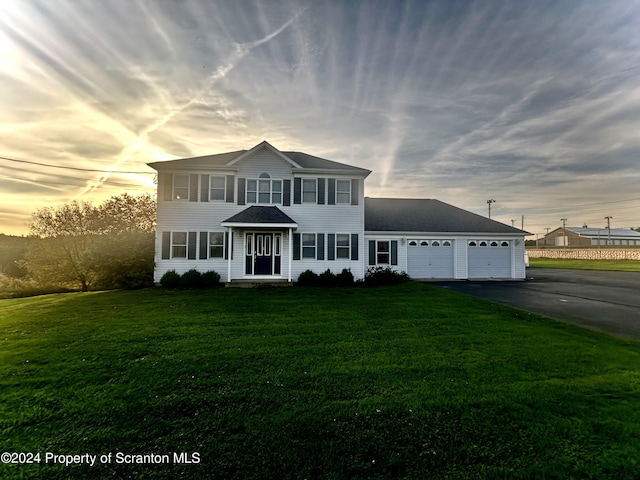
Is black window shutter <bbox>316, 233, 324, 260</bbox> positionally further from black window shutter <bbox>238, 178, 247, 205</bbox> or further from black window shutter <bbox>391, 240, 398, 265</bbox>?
black window shutter <bbox>391, 240, 398, 265</bbox>

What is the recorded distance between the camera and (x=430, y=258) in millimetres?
19781

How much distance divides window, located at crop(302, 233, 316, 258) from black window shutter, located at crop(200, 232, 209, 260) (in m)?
5.20

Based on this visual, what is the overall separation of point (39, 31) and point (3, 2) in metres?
1.75

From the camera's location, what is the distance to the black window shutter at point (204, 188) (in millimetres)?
15984

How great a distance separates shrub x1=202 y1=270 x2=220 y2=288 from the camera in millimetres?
15008

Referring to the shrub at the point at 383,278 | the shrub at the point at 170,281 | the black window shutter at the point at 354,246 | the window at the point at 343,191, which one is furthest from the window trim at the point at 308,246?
the shrub at the point at 170,281

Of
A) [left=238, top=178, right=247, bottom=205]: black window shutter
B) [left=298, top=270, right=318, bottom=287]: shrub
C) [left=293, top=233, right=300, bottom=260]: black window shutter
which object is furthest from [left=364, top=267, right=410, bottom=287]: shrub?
[left=238, top=178, right=247, bottom=205]: black window shutter

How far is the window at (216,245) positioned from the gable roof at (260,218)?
3.86ft

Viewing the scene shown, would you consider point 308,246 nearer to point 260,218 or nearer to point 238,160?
point 260,218

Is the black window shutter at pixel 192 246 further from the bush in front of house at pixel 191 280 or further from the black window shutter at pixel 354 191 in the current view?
the black window shutter at pixel 354 191

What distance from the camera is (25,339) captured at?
673cm

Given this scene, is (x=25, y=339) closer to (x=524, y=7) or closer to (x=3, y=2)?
(x=3, y=2)

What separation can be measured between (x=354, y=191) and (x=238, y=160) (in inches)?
259

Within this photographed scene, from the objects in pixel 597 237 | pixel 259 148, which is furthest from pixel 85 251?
pixel 597 237
